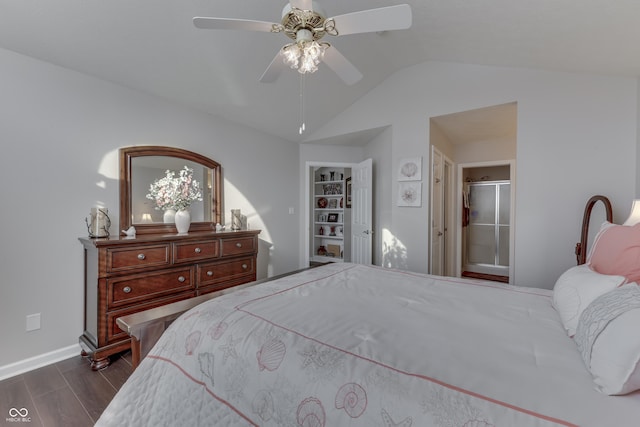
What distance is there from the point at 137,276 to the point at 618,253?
120 inches

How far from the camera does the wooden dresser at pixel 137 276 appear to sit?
2.15 m

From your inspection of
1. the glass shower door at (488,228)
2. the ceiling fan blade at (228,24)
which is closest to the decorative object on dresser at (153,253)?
the ceiling fan blade at (228,24)

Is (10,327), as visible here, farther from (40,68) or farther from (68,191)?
(40,68)

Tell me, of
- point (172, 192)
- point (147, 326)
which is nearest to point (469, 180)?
point (172, 192)

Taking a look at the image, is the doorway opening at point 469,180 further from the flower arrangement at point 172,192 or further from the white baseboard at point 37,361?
the white baseboard at point 37,361

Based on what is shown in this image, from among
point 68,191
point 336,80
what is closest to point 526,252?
point 336,80

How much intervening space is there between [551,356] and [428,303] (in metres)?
0.53

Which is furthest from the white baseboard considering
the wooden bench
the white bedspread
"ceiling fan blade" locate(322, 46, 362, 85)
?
"ceiling fan blade" locate(322, 46, 362, 85)

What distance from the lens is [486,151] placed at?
14.8 feet

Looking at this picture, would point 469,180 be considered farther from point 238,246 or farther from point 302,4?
point 302,4

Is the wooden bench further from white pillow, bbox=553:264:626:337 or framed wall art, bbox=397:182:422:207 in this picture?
framed wall art, bbox=397:182:422:207

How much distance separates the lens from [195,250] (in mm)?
2686

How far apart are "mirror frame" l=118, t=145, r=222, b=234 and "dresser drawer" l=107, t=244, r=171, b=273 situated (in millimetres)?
484

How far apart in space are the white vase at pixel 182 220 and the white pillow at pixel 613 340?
296cm
